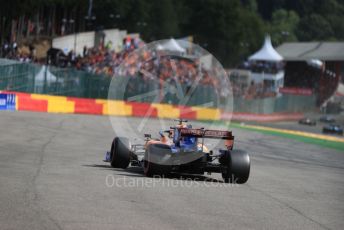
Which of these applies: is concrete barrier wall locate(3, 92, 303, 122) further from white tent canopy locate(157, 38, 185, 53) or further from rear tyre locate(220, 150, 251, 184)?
rear tyre locate(220, 150, 251, 184)

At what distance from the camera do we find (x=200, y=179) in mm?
15117

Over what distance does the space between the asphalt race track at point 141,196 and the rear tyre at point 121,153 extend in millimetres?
208

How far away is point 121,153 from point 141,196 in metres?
3.97

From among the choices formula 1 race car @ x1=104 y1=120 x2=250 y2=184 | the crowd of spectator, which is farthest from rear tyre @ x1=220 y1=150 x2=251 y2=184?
the crowd of spectator

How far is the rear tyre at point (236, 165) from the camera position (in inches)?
561

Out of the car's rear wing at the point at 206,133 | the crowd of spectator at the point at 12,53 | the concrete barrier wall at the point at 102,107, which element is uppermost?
the crowd of spectator at the point at 12,53

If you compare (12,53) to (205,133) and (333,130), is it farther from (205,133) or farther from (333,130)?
(205,133)

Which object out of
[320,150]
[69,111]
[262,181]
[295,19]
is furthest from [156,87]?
[295,19]

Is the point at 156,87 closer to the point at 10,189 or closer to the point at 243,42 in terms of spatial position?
the point at 10,189

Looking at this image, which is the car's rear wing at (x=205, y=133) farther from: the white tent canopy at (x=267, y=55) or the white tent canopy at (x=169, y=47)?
the white tent canopy at (x=267, y=55)

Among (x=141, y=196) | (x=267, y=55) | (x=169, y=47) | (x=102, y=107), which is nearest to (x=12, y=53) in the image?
(x=102, y=107)

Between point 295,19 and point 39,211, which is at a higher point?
point 295,19

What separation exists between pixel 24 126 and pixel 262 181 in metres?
11.9

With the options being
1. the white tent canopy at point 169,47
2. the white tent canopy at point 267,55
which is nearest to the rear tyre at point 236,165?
the white tent canopy at point 169,47
